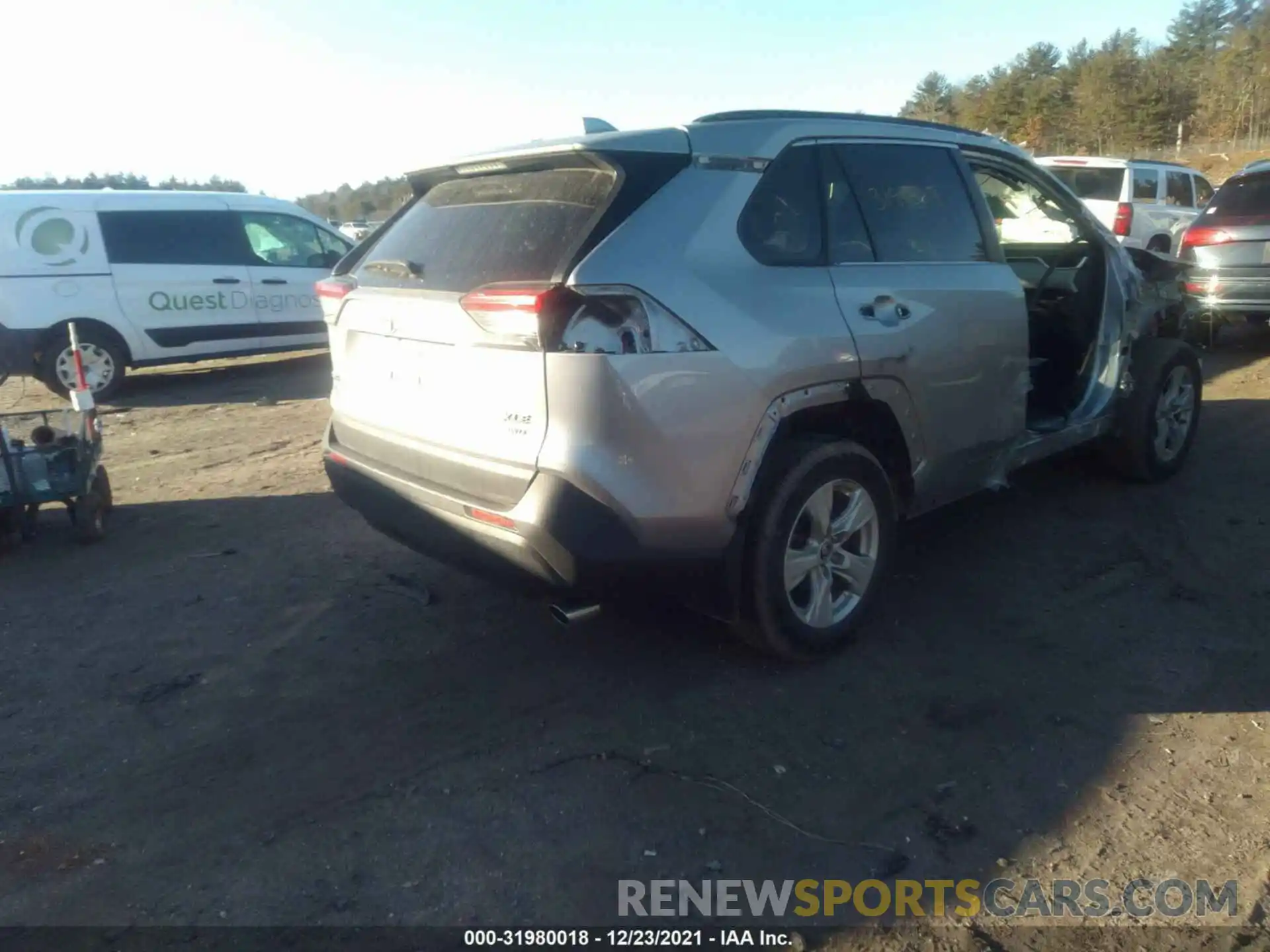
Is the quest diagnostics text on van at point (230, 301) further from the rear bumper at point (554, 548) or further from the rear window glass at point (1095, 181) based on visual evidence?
the rear window glass at point (1095, 181)

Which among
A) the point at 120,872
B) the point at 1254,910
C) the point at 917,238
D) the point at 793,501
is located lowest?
the point at 1254,910

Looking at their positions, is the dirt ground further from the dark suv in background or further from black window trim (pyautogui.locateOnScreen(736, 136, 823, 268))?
the dark suv in background

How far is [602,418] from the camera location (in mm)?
3049

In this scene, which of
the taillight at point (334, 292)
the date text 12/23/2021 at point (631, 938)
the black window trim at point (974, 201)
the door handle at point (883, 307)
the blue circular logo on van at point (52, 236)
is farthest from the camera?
the blue circular logo on van at point (52, 236)

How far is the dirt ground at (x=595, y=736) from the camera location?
2.73m

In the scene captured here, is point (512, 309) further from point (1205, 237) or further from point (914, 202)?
point (1205, 237)

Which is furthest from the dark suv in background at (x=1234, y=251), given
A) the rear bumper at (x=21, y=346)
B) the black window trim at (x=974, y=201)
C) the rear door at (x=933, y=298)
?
the rear bumper at (x=21, y=346)

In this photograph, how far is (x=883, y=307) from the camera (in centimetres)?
383

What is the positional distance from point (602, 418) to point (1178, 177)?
16675 mm

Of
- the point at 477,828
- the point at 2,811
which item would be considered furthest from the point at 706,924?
the point at 2,811

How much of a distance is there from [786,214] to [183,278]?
8.93 metres

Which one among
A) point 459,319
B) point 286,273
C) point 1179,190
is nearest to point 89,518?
point 459,319

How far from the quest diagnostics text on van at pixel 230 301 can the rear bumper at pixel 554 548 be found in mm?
8071

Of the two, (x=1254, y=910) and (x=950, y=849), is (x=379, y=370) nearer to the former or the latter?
(x=950, y=849)
